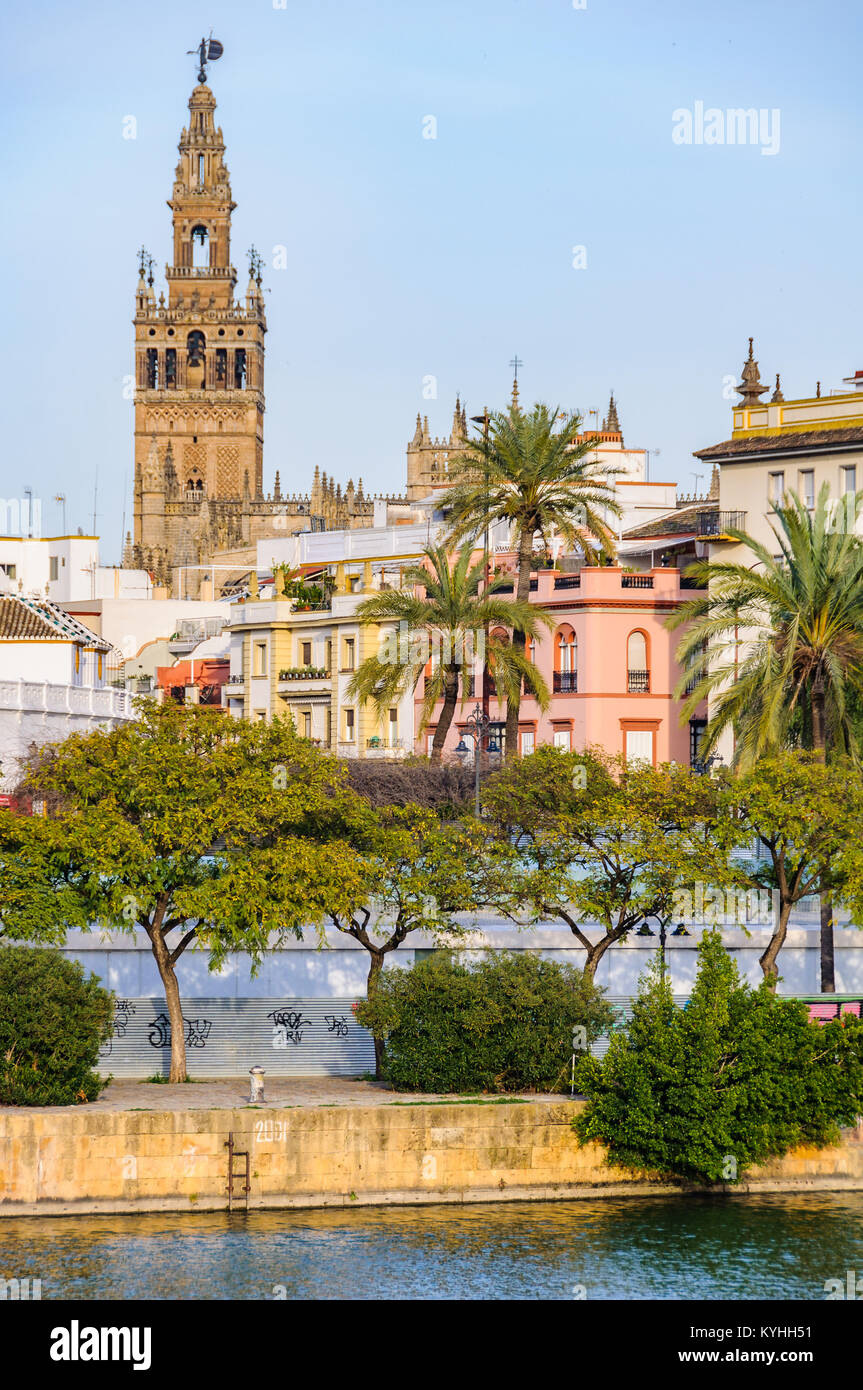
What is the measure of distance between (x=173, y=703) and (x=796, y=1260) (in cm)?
1522

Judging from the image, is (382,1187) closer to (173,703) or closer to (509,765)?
(173,703)

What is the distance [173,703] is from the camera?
40.9m

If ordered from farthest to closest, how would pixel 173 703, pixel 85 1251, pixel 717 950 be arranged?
pixel 173 703
pixel 717 950
pixel 85 1251

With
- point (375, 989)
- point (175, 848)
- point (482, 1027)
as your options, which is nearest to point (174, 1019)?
point (175, 848)

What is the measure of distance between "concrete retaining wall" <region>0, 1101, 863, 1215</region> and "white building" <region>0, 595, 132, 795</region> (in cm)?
2518

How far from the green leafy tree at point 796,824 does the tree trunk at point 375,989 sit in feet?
23.0

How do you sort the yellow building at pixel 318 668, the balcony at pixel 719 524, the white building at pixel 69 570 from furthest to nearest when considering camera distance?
the white building at pixel 69 570 → the yellow building at pixel 318 668 → the balcony at pixel 719 524

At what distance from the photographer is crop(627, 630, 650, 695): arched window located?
66.3 meters

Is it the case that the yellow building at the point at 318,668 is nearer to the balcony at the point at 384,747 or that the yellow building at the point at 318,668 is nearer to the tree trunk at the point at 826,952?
the balcony at the point at 384,747

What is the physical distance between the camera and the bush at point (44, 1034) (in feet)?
117

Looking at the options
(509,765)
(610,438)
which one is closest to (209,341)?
(610,438)

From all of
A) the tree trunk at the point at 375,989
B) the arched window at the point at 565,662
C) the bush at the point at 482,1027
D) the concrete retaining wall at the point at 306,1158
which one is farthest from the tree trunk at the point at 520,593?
the concrete retaining wall at the point at 306,1158

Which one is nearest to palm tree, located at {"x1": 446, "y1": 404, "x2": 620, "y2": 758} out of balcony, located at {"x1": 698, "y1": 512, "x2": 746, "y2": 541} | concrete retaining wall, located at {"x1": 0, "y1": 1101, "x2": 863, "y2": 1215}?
balcony, located at {"x1": 698, "y1": 512, "x2": 746, "y2": 541}

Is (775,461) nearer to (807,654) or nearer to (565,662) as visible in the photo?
(565,662)
